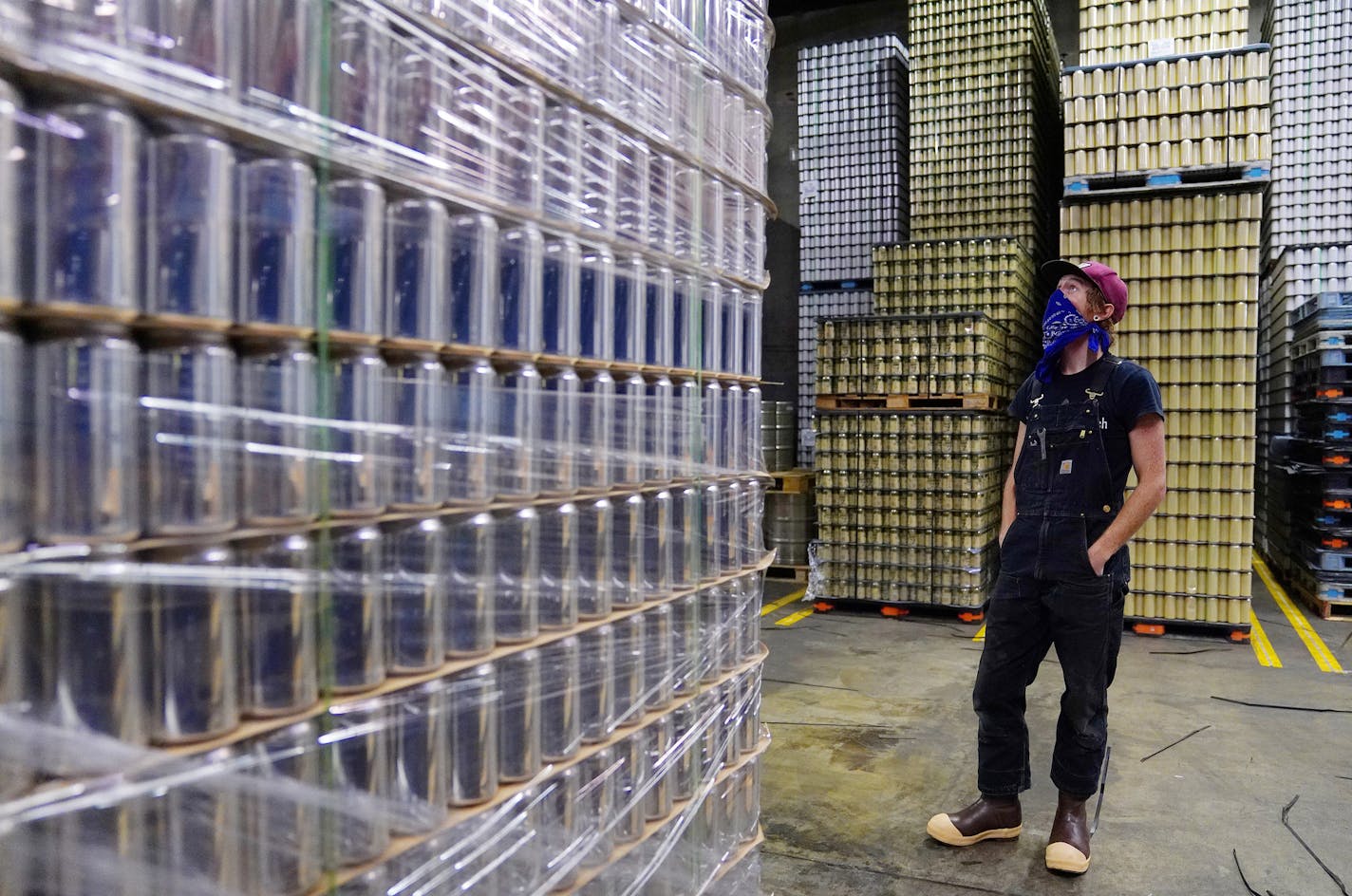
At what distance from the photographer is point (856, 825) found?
434 cm

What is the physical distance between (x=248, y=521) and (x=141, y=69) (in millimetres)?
799

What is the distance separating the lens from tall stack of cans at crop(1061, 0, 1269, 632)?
770cm

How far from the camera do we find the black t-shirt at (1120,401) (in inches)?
145

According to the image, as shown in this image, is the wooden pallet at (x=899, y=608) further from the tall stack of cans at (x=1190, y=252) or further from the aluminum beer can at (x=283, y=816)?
the aluminum beer can at (x=283, y=816)

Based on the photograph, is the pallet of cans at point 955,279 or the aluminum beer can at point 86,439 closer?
the aluminum beer can at point 86,439

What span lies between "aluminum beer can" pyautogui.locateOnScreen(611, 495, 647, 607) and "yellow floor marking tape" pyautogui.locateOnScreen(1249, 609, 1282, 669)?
6.07 meters

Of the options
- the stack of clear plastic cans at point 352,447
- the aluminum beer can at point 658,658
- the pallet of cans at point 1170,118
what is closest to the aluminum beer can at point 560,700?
the stack of clear plastic cans at point 352,447

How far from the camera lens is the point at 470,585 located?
2.37m

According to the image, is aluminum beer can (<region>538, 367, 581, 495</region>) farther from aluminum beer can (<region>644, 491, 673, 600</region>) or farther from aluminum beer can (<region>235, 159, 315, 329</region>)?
aluminum beer can (<region>235, 159, 315, 329</region>)

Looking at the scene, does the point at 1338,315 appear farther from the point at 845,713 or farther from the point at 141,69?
the point at 141,69

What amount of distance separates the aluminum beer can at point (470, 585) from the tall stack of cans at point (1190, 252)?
6870mm

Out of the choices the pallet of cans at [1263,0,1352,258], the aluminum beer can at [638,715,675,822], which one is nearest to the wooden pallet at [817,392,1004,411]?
the pallet of cans at [1263,0,1352,258]

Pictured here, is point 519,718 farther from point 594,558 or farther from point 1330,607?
point 1330,607

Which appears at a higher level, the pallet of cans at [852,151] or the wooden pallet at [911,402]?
the pallet of cans at [852,151]
